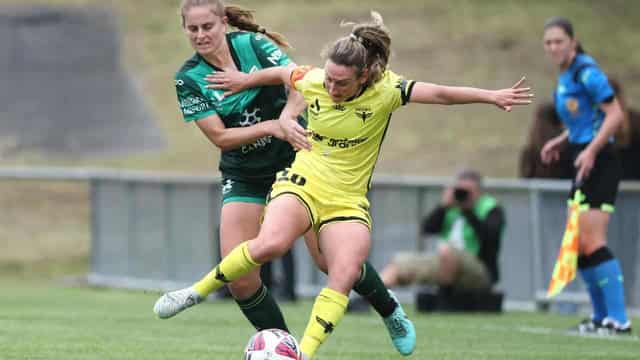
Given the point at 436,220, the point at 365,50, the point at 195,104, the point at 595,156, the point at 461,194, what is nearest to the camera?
the point at 365,50

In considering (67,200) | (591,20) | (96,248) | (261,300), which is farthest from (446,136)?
(261,300)

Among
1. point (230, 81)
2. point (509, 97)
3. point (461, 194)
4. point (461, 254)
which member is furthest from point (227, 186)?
point (461, 194)

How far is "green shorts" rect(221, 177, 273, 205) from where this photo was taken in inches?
383

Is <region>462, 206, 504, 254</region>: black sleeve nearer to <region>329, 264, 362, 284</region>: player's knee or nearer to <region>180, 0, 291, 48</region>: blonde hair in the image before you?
<region>180, 0, 291, 48</region>: blonde hair

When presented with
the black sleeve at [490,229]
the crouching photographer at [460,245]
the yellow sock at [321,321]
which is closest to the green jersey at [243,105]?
the yellow sock at [321,321]

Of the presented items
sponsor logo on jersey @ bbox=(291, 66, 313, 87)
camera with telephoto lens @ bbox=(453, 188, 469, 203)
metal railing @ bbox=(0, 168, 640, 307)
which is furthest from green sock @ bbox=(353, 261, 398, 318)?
camera with telephoto lens @ bbox=(453, 188, 469, 203)

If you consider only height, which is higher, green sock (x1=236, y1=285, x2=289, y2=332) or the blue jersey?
the blue jersey

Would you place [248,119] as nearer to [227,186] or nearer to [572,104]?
[227,186]

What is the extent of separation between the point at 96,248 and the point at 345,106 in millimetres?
11663

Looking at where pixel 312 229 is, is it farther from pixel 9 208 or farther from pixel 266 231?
pixel 9 208

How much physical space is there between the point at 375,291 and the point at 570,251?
314 cm

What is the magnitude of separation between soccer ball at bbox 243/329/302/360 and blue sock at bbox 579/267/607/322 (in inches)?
171

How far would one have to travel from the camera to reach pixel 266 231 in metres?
9.02

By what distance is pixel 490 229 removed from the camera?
16.4m
